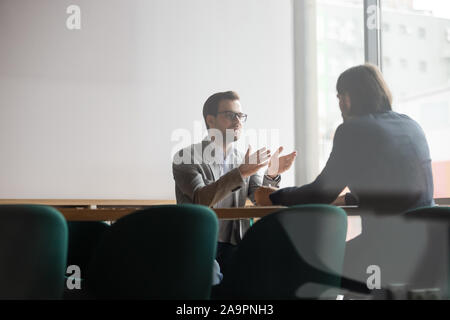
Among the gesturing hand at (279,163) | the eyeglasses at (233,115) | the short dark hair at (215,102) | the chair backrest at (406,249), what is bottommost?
the chair backrest at (406,249)

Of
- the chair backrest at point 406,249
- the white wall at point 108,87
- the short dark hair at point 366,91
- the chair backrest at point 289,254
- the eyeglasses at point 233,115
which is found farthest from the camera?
the white wall at point 108,87

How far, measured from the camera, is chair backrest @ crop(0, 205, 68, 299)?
131 cm

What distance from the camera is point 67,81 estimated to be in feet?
14.6

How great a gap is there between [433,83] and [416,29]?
476mm

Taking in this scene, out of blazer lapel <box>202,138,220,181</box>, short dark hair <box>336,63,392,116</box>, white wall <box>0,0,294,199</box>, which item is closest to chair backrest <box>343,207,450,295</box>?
short dark hair <box>336,63,392,116</box>

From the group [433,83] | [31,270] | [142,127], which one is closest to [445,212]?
[31,270]

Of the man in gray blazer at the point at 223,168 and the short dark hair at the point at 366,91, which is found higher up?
the short dark hair at the point at 366,91

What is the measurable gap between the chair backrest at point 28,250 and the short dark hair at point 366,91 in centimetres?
118

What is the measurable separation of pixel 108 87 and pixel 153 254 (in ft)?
10.9

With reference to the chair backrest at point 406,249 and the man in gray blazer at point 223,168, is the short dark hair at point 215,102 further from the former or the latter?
the chair backrest at point 406,249

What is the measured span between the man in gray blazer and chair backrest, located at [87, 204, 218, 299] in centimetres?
85

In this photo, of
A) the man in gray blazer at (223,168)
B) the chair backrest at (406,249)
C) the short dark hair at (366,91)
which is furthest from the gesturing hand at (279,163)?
the chair backrest at (406,249)

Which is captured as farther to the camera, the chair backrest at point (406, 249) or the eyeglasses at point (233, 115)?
the eyeglasses at point (233, 115)

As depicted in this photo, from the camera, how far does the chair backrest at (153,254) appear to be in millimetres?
1398
